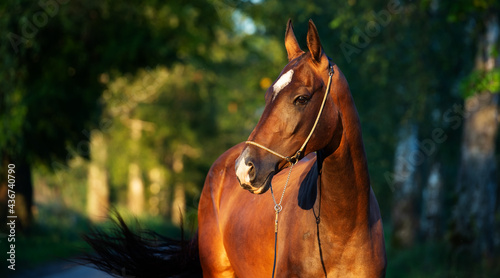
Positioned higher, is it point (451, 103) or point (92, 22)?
point (92, 22)

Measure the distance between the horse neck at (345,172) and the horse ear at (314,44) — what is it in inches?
6.4

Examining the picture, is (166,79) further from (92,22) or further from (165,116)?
(92,22)

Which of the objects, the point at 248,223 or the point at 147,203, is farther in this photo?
the point at 147,203

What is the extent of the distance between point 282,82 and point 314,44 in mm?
283

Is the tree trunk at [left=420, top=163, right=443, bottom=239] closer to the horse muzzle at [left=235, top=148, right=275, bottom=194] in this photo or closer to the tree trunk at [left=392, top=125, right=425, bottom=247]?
the tree trunk at [left=392, top=125, right=425, bottom=247]

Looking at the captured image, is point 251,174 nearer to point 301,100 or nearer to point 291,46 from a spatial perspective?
point 301,100

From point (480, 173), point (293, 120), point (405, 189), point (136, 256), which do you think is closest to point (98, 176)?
point (405, 189)

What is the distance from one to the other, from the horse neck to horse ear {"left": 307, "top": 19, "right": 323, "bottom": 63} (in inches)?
6.4

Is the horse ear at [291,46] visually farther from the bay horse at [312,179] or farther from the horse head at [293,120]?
the horse head at [293,120]

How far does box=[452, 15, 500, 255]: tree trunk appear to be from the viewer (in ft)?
32.0

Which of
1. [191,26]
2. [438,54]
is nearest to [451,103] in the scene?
[438,54]

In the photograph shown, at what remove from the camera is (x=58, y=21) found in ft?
45.9

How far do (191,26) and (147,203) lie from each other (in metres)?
23.0

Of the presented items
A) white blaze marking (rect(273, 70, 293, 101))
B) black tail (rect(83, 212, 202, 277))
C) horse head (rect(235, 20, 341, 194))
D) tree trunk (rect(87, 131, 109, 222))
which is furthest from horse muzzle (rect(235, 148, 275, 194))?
tree trunk (rect(87, 131, 109, 222))
